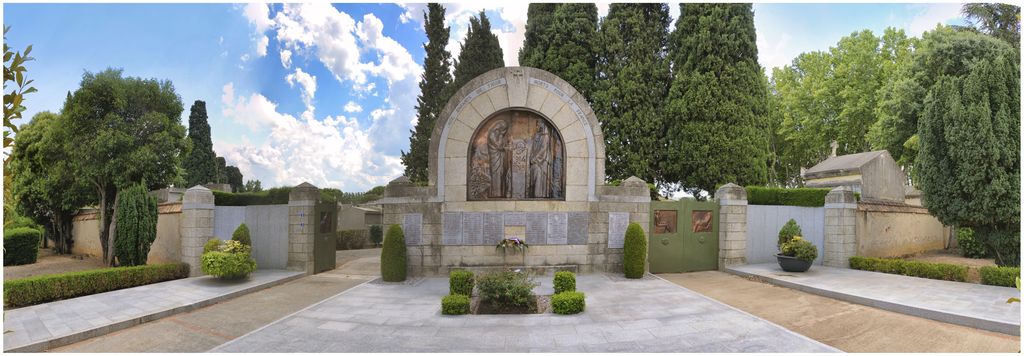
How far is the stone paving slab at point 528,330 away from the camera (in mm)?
7793

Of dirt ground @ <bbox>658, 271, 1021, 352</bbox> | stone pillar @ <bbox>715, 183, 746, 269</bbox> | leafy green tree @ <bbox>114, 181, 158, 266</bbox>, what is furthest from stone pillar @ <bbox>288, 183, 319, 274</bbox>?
stone pillar @ <bbox>715, 183, 746, 269</bbox>

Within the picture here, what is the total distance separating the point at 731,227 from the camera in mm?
15656

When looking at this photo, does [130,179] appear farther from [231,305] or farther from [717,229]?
[717,229]

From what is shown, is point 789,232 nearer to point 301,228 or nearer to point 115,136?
point 301,228

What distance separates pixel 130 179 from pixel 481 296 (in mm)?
14309

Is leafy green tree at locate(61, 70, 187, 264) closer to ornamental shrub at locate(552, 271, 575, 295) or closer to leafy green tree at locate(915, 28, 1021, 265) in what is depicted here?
ornamental shrub at locate(552, 271, 575, 295)

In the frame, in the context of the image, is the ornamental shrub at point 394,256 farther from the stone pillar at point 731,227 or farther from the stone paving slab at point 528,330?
the stone pillar at point 731,227

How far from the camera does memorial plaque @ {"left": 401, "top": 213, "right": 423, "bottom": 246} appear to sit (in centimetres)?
1418

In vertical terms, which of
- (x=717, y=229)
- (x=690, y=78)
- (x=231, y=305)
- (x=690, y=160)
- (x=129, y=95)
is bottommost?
(x=231, y=305)

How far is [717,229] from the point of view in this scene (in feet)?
52.0

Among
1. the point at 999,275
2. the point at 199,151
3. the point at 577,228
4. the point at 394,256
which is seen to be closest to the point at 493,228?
the point at 577,228

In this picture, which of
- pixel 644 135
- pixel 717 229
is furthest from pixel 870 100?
pixel 717 229

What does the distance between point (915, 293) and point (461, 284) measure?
428 inches

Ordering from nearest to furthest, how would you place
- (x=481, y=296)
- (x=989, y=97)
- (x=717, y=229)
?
(x=481, y=296) < (x=989, y=97) < (x=717, y=229)
